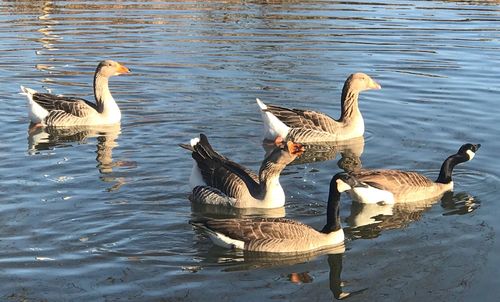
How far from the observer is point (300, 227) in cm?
1080

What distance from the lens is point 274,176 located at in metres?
12.3

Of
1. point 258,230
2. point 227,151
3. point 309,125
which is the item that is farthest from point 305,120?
point 258,230

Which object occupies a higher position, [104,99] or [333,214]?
[104,99]

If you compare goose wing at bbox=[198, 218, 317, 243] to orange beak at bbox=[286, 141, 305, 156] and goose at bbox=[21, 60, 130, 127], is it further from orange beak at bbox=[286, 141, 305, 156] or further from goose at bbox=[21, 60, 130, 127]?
goose at bbox=[21, 60, 130, 127]

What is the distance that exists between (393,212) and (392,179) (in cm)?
52

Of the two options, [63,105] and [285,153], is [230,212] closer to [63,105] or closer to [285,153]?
[285,153]

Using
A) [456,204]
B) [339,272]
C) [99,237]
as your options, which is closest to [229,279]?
[339,272]

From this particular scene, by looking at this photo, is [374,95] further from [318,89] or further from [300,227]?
[300,227]

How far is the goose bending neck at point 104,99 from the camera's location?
691 inches

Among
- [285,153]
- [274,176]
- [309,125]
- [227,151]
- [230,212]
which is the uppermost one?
[285,153]

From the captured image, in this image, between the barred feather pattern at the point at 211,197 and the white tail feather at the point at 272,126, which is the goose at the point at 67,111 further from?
the barred feather pattern at the point at 211,197

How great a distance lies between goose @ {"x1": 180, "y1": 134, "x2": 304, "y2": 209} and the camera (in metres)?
12.2

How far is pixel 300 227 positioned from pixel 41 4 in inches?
1064

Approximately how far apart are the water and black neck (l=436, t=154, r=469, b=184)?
37cm
